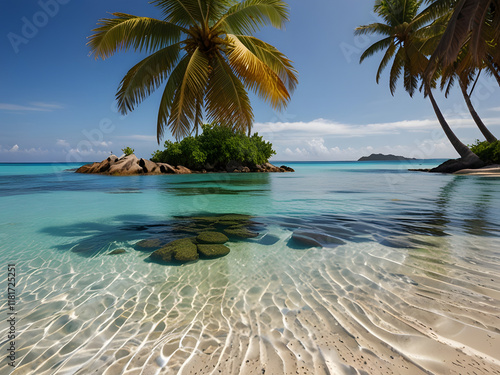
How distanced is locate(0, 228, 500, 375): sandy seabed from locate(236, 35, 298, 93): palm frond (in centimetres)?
681

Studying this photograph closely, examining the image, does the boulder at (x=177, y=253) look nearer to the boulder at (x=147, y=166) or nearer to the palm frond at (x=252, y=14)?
the palm frond at (x=252, y=14)

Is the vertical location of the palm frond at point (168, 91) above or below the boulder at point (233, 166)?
above

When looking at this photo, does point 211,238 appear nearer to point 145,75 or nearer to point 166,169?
point 145,75

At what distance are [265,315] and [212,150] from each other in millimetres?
36810

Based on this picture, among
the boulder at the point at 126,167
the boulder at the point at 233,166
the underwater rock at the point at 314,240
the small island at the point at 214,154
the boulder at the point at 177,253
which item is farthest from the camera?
the boulder at the point at 233,166

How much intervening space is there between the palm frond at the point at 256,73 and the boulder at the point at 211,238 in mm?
4785

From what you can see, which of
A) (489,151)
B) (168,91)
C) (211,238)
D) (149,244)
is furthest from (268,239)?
(489,151)

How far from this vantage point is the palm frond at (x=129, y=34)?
7730mm

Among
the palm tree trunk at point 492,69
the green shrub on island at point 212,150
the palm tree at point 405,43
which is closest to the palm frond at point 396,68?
the palm tree at point 405,43

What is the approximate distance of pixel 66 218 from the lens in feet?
25.0

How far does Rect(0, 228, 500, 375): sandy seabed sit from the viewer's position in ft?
6.19

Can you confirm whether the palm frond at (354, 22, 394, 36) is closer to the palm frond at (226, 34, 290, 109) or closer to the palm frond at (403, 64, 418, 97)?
the palm frond at (403, 64, 418, 97)

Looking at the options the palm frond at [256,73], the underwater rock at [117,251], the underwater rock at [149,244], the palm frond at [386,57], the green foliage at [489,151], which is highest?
the palm frond at [386,57]

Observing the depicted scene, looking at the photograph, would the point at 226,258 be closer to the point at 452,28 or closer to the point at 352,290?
the point at 352,290
